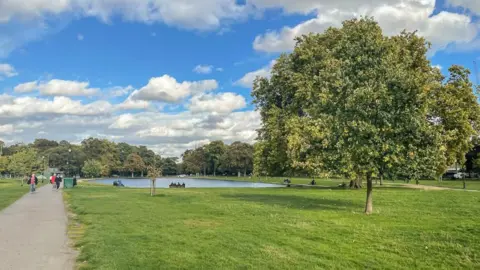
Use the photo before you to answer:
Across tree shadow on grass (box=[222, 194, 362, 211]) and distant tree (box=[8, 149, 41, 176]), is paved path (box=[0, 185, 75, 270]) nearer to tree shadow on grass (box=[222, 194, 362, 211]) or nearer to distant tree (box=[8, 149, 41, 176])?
tree shadow on grass (box=[222, 194, 362, 211])

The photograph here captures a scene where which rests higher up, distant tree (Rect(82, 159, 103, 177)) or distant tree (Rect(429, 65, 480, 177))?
distant tree (Rect(429, 65, 480, 177))

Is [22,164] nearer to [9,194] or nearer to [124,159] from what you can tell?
[9,194]

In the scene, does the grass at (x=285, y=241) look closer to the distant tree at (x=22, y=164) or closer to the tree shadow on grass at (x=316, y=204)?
the tree shadow on grass at (x=316, y=204)

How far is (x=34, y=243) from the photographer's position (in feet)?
32.3

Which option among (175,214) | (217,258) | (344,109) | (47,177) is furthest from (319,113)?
(47,177)

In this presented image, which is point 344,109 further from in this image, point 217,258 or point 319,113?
point 217,258

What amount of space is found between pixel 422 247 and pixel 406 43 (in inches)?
1080

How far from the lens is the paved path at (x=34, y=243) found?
7781 mm

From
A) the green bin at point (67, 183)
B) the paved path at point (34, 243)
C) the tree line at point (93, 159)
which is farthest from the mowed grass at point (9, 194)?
the tree line at point (93, 159)

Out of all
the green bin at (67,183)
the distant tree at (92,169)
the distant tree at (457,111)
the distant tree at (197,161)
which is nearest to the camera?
the distant tree at (457,111)

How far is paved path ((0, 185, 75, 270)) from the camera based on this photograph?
7781 millimetres

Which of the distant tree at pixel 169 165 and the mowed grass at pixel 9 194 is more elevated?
the distant tree at pixel 169 165

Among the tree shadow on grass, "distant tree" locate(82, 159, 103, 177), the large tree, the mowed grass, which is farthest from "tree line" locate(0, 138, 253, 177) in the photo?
the large tree

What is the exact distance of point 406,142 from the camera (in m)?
14.8
